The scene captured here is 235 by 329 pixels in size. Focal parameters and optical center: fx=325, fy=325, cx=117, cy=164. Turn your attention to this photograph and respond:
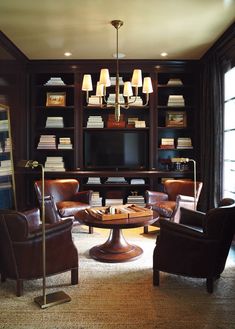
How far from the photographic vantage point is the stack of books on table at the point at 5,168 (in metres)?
4.74

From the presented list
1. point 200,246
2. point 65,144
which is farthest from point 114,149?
point 200,246

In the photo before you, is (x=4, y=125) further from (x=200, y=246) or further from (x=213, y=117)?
(x=200, y=246)

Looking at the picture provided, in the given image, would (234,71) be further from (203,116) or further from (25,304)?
(25,304)

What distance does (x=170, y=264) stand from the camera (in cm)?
292

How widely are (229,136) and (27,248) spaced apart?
347 centimetres

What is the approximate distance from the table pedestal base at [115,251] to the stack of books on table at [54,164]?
2.30 m

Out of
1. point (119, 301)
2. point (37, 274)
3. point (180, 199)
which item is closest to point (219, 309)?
point (119, 301)

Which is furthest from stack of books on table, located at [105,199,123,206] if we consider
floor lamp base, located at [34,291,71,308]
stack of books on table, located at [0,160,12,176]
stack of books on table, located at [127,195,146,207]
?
floor lamp base, located at [34,291,71,308]

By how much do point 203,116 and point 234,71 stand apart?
3.17ft

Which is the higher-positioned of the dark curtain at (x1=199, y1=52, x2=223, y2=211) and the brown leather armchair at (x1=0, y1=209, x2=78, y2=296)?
the dark curtain at (x1=199, y1=52, x2=223, y2=211)

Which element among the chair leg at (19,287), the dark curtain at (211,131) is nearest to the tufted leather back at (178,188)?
the dark curtain at (211,131)

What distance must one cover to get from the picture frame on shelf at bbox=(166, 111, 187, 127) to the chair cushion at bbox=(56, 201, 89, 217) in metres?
2.31

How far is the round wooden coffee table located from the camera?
3.47 m

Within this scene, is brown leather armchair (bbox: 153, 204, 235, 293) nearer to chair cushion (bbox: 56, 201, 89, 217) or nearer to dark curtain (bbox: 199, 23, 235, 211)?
chair cushion (bbox: 56, 201, 89, 217)
